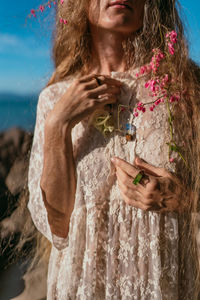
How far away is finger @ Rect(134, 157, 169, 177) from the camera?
1.35 metres

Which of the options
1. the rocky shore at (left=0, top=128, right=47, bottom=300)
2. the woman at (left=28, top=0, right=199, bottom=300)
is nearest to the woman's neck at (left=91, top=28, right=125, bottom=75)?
the woman at (left=28, top=0, right=199, bottom=300)

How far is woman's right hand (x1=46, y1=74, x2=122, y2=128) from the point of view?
1.41 metres

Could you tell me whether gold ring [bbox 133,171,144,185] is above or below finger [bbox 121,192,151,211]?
above

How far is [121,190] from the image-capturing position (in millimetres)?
1367

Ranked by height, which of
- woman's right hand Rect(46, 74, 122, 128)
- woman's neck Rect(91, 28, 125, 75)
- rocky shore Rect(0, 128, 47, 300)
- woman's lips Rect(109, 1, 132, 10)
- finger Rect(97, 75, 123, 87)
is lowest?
rocky shore Rect(0, 128, 47, 300)

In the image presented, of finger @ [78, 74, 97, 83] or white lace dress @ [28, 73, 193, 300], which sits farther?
finger @ [78, 74, 97, 83]

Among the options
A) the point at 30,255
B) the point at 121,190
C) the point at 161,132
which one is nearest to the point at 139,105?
the point at 161,132

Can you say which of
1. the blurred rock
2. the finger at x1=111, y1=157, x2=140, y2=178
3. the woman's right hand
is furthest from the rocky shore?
the finger at x1=111, y1=157, x2=140, y2=178

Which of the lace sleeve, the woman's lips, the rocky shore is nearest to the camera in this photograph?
the woman's lips

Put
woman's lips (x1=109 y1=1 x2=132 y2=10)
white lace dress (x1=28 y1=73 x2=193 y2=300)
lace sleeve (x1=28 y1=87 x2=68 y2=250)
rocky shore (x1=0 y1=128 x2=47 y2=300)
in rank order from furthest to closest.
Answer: rocky shore (x1=0 y1=128 x2=47 y2=300)
lace sleeve (x1=28 y1=87 x2=68 y2=250)
woman's lips (x1=109 y1=1 x2=132 y2=10)
white lace dress (x1=28 y1=73 x2=193 y2=300)

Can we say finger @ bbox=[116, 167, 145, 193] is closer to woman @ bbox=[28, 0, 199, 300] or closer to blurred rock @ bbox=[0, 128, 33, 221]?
woman @ bbox=[28, 0, 199, 300]

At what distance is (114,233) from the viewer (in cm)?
136

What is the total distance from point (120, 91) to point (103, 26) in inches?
9.8

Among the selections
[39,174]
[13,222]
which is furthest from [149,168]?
[13,222]
